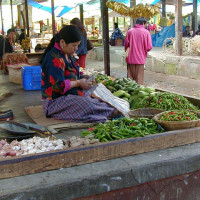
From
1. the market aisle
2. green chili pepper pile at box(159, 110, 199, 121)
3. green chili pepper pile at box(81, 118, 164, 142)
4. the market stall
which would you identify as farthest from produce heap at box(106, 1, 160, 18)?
green chili pepper pile at box(81, 118, 164, 142)

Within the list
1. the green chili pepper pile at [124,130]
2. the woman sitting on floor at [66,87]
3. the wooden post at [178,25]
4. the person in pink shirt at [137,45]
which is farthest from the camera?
the wooden post at [178,25]

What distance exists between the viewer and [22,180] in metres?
2.25

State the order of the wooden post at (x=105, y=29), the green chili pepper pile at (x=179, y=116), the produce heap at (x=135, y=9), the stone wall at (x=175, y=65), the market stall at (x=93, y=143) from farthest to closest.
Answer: the stone wall at (x=175, y=65) → the produce heap at (x=135, y=9) → the wooden post at (x=105, y=29) → the green chili pepper pile at (x=179, y=116) → the market stall at (x=93, y=143)

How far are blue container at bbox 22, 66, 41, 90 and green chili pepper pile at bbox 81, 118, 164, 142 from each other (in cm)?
373

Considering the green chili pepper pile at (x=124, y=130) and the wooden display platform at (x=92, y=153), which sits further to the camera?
the green chili pepper pile at (x=124, y=130)

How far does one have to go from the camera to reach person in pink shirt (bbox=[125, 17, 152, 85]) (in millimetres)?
7602

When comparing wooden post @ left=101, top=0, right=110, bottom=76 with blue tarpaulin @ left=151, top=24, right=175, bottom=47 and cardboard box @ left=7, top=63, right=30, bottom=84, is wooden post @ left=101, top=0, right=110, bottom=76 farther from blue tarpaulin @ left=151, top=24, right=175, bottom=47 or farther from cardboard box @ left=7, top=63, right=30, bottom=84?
blue tarpaulin @ left=151, top=24, right=175, bottom=47

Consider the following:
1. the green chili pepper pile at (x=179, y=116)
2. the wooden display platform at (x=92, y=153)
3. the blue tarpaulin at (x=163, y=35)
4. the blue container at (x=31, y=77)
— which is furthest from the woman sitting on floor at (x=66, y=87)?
the blue tarpaulin at (x=163, y=35)

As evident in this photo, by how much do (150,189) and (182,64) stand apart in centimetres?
833

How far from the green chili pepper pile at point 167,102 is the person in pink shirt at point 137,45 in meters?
3.62

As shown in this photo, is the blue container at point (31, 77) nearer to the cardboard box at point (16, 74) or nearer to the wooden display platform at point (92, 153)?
the cardboard box at point (16, 74)

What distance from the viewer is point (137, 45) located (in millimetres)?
7727

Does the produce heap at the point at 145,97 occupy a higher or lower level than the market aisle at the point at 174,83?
higher

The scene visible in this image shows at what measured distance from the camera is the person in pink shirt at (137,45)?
7602 mm
